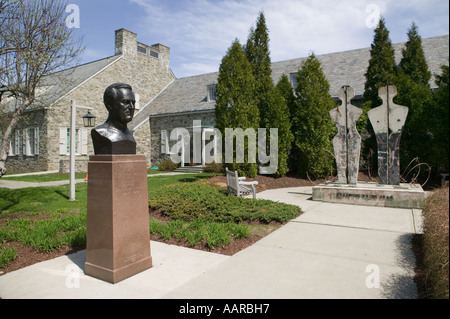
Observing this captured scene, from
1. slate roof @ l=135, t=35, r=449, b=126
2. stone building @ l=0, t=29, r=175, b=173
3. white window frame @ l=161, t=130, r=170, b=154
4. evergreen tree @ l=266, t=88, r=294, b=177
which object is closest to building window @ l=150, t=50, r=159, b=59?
stone building @ l=0, t=29, r=175, b=173

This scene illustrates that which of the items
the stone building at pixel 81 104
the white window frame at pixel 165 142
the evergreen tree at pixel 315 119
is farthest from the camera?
the white window frame at pixel 165 142

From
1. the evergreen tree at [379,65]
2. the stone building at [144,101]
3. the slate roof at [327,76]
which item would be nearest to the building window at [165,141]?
the stone building at [144,101]

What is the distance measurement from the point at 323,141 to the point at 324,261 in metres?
9.78

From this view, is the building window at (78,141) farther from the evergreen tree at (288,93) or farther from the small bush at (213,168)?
the evergreen tree at (288,93)

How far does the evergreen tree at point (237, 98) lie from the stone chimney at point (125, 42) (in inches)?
507

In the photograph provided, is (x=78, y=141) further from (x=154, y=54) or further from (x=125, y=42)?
(x=154, y=54)

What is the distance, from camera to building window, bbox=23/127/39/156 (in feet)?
63.4

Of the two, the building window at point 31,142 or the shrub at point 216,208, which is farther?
the building window at point 31,142

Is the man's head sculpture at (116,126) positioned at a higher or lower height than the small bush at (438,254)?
higher

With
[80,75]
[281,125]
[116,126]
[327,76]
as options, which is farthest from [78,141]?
[116,126]

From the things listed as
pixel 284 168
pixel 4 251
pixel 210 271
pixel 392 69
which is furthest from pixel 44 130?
pixel 392 69

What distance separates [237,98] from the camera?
12242mm

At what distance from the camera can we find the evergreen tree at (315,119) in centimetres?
1295

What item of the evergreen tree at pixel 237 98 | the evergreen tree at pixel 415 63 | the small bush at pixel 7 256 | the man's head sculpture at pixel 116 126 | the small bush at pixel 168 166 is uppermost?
the evergreen tree at pixel 415 63
